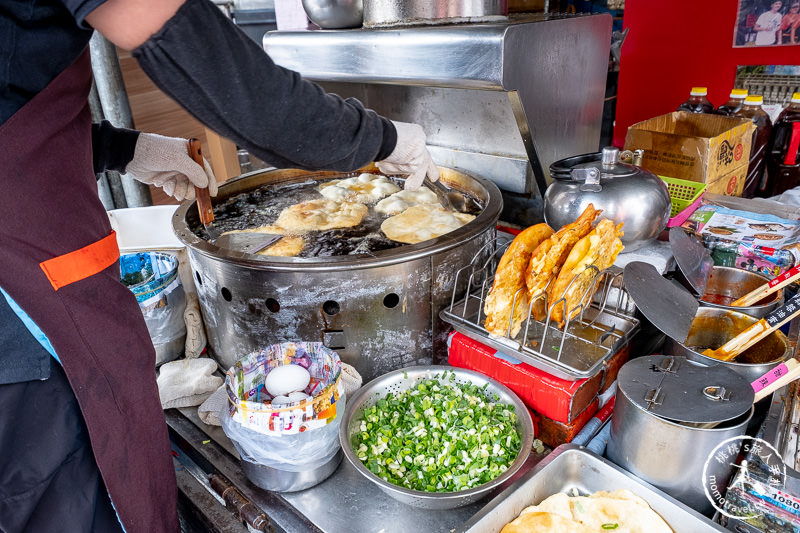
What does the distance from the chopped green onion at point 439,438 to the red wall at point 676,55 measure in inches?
182

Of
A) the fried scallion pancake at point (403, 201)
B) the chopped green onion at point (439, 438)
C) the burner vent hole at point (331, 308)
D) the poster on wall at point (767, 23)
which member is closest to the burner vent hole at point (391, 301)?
the burner vent hole at point (331, 308)

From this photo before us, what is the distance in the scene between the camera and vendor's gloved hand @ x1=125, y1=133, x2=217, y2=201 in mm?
2010

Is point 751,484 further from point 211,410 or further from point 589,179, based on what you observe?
point 211,410

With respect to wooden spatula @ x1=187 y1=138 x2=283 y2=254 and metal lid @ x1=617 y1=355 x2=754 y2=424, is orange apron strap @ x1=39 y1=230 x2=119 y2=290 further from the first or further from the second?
metal lid @ x1=617 y1=355 x2=754 y2=424

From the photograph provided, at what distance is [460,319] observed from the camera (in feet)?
6.13

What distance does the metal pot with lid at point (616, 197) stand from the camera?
1891 mm

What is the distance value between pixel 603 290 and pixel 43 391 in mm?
1797

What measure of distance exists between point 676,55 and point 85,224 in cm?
565

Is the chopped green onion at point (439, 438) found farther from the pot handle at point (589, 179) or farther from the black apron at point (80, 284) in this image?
the pot handle at point (589, 179)

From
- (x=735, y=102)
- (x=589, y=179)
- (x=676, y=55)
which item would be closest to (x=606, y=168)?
(x=589, y=179)

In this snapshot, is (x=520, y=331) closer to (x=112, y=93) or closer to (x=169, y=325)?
(x=169, y=325)

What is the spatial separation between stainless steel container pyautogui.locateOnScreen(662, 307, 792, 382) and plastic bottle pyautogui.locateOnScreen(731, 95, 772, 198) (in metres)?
1.52

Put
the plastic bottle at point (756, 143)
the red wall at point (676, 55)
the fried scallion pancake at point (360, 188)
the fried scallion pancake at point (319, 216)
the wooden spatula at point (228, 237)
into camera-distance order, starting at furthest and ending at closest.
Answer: the red wall at point (676, 55) < the fried scallion pancake at point (360, 188) < the plastic bottle at point (756, 143) < the fried scallion pancake at point (319, 216) < the wooden spatula at point (228, 237)

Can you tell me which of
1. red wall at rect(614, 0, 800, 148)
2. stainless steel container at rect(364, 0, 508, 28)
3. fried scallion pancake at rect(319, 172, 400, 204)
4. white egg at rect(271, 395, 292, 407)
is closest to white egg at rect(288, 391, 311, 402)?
white egg at rect(271, 395, 292, 407)
